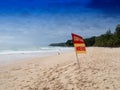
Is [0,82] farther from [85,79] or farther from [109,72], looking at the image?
[109,72]

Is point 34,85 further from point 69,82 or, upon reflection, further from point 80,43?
point 80,43

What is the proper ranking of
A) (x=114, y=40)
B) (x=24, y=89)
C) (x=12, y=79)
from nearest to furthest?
(x=24, y=89), (x=12, y=79), (x=114, y=40)

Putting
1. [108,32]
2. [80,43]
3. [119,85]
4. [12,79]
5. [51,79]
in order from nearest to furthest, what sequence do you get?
[119,85]
[51,79]
[12,79]
[80,43]
[108,32]

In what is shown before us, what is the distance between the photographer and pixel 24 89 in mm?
7035

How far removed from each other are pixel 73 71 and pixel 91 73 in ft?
3.24

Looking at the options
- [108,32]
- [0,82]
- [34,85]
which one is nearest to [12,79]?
[0,82]

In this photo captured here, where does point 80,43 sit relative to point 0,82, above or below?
above

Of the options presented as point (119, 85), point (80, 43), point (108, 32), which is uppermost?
point (108, 32)

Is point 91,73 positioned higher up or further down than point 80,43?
further down

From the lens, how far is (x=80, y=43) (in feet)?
30.5

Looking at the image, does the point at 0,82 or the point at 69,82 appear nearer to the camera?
the point at 69,82

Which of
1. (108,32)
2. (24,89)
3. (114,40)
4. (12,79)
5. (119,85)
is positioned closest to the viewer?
(119,85)

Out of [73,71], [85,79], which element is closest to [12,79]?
[73,71]

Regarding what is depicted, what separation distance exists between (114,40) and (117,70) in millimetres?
40238
